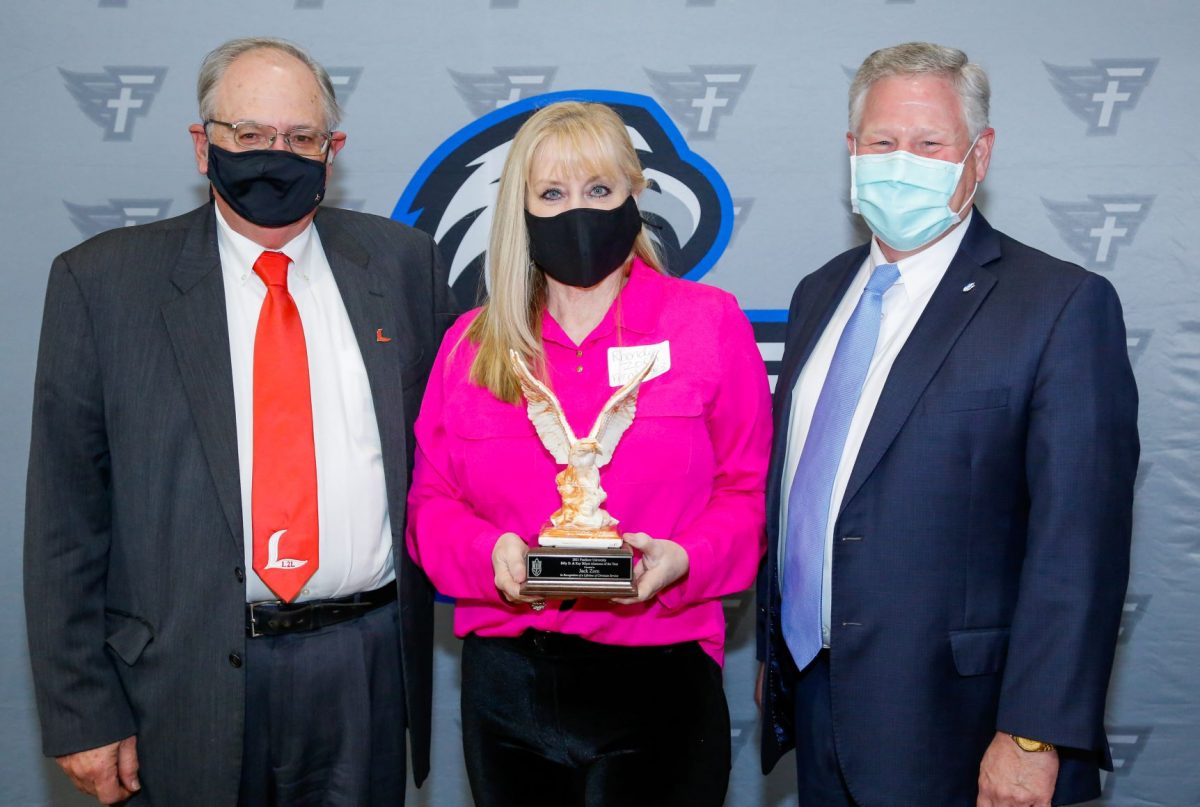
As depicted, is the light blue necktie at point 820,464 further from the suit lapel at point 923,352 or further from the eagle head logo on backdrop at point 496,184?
the eagle head logo on backdrop at point 496,184

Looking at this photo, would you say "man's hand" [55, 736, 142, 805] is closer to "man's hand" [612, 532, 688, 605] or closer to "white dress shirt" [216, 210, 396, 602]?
"white dress shirt" [216, 210, 396, 602]

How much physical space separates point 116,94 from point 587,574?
2.34m

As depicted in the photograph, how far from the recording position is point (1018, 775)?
1.84 meters

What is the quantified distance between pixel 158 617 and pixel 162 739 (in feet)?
0.83

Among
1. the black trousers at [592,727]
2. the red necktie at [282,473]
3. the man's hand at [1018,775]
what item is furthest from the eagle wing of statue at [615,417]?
the man's hand at [1018,775]

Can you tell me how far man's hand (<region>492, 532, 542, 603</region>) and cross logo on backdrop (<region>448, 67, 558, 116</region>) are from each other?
5.42ft

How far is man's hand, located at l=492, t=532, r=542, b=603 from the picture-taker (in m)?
1.87

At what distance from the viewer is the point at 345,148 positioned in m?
3.20

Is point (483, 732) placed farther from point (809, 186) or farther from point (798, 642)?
point (809, 186)

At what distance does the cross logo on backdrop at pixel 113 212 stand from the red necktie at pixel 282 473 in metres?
1.31

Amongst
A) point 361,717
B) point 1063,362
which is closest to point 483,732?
point 361,717

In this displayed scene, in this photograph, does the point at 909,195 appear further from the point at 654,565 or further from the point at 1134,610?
the point at 1134,610

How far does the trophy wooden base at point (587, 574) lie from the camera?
180cm

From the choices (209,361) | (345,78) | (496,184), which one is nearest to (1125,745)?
(496,184)
